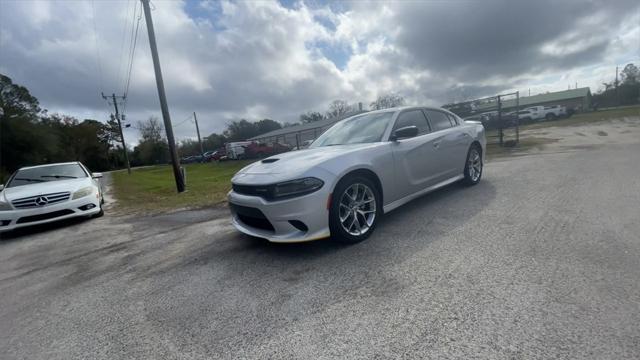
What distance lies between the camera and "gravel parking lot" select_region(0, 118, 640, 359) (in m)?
1.82

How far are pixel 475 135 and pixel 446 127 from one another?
0.93 metres

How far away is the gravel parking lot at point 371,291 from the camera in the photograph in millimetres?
1819

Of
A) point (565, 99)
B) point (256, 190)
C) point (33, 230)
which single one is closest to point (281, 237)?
point (256, 190)

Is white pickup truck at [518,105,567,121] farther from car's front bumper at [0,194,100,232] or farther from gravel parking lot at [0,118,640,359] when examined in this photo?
car's front bumper at [0,194,100,232]

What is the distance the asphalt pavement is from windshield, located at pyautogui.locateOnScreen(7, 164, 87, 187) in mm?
3052

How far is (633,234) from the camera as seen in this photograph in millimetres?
2920

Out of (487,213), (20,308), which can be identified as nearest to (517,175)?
(487,213)

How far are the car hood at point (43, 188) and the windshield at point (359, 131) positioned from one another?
5.32 meters

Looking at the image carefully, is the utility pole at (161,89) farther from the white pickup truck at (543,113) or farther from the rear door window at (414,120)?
the white pickup truck at (543,113)

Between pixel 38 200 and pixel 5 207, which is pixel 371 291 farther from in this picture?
pixel 5 207

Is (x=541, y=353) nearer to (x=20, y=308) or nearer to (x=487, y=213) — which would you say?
(x=487, y=213)

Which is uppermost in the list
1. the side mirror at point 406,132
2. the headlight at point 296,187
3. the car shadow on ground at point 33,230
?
the side mirror at point 406,132

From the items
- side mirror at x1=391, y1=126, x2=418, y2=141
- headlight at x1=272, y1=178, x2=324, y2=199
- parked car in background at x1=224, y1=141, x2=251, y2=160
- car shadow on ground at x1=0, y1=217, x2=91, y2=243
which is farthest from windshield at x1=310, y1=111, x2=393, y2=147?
parked car in background at x1=224, y1=141, x2=251, y2=160

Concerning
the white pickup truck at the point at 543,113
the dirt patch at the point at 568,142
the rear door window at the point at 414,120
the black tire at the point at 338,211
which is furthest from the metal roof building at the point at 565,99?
the black tire at the point at 338,211
